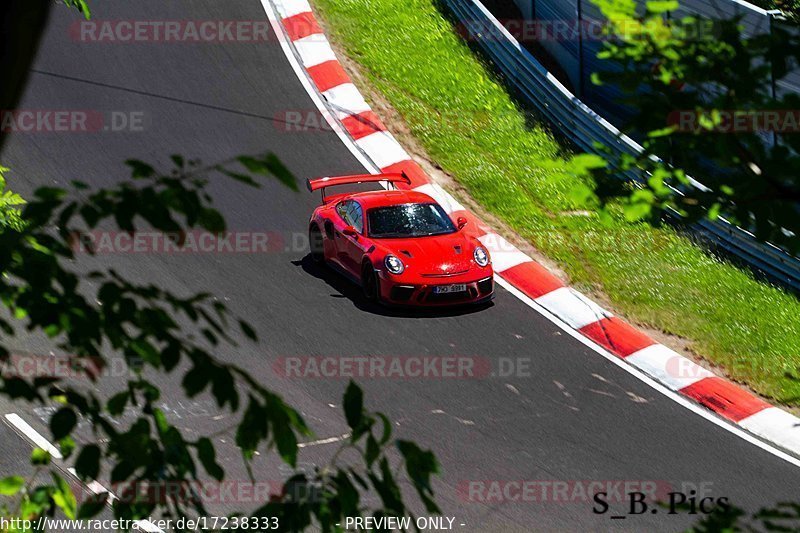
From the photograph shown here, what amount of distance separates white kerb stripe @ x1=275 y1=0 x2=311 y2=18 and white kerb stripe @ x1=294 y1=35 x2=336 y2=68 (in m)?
0.83

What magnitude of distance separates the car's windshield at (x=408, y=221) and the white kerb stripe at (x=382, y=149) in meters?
2.28

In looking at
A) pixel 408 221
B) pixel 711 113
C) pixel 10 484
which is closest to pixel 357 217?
pixel 408 221

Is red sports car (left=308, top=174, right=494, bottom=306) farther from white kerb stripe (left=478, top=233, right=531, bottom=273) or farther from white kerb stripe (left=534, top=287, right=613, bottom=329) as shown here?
white kerb stripe (left=478, top=233, right=531, bottom=273)

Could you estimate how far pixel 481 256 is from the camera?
12.6 metres

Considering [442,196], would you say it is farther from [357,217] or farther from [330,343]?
[330,343]

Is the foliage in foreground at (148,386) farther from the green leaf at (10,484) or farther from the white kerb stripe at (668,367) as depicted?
the white kerb stripe at (668,367)

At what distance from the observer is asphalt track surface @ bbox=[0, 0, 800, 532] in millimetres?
10078

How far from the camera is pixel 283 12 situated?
60.2ft

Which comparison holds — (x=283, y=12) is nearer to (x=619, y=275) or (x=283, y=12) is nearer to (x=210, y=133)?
(x=210, y=133)

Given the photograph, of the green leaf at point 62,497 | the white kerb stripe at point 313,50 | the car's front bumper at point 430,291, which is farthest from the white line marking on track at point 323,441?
the white kerb stripe at point 313,50

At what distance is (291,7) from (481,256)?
7.79 m

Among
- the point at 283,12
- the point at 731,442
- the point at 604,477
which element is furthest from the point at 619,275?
the point at 283,12

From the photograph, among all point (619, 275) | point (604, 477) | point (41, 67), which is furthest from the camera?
point (41, 67)

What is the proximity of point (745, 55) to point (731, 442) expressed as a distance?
24.7 feet
